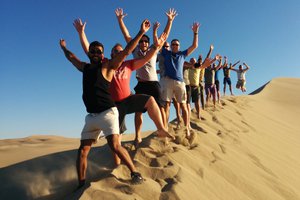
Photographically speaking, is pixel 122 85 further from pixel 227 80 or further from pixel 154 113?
pixel 227 80

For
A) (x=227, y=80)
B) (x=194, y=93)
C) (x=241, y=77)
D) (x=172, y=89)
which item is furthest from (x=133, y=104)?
(x=241, y=77)

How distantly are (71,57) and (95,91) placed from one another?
552 millimetres

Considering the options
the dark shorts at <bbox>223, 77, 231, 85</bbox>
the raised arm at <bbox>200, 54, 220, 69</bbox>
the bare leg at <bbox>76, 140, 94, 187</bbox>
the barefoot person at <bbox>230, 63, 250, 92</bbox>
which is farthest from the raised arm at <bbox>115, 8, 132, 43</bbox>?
the barefoot person at <bbox>230, 63, 250, 92</bbox>

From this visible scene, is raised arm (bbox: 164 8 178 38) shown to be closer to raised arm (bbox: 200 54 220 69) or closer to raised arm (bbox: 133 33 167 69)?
raised arm (bbox: 133 33 167 69)

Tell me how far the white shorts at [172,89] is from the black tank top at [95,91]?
2.25 metres

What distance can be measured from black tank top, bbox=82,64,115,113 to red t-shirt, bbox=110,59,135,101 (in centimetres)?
72

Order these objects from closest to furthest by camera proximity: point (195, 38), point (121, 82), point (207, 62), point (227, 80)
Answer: point (121, 82), point (195, 38), point (207, 62), point (227, 80)

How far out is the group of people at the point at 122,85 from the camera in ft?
10.3

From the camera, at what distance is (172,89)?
17.6ft

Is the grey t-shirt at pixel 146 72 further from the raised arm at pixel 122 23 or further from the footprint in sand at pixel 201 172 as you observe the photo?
the footprint in sand at pixel 201 172

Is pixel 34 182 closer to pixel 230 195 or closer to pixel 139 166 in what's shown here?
pixel 139 166

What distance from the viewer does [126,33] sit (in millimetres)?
4562

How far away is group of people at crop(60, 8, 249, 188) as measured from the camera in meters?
3.14

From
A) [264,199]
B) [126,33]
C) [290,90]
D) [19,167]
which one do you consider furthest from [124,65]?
[290,90]
